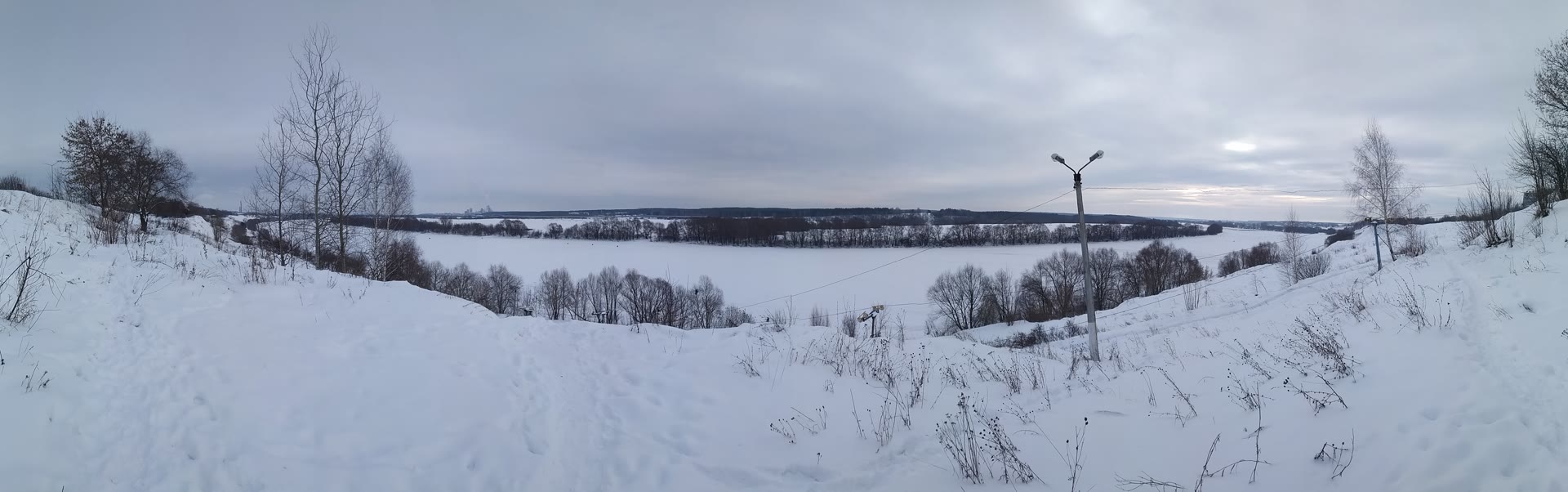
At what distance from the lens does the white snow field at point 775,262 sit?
4428 cm

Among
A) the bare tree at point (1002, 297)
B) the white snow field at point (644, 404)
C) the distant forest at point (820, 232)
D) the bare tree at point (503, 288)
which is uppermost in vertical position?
the distant forest at point (820, 232)

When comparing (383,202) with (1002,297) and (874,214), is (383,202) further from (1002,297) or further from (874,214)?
(874,214)

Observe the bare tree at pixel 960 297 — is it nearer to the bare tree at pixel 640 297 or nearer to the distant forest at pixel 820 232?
the bare tree at pixel 640 297

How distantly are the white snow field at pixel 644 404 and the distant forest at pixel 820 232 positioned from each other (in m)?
76.6

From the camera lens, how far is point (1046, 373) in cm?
785

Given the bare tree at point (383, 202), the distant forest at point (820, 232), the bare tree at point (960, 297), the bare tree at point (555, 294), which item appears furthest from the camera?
the distant forest at point (820, 232)

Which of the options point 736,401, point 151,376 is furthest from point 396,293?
point 736,401

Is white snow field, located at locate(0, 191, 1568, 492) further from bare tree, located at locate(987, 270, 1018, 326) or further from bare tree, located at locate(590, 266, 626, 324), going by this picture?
bare tree, located at locate(590, 266, 626, 324)

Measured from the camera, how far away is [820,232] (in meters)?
88.2

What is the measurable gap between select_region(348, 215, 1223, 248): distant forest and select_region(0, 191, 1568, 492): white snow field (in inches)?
3017

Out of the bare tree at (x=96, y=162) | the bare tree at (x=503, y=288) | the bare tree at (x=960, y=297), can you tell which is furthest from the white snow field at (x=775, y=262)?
the bare tree at (x=96, y=162)

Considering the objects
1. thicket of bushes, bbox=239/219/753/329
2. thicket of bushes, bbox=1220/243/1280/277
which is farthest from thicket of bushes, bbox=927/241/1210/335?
thicket of bushes, bbox=239/219/753/329

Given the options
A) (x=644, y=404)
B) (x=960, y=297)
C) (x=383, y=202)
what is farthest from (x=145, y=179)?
(x=960, y=297)

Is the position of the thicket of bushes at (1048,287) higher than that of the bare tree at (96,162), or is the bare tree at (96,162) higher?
the bare tree at (96,162)
